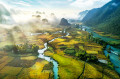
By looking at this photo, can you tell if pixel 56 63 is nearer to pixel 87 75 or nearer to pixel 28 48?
pixel 87 75

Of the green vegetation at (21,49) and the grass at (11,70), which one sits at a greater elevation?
the green vegetation at (21,49)

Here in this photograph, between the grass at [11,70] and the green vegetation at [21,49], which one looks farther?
the green vegetation at [21,49]

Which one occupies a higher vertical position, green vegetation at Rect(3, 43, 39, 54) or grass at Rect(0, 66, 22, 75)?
green vegetation at Rect(3, 43, 39, 54)

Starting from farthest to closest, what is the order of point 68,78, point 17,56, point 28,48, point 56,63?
point 28,48, point 17,56, point 56,63, point 68,78

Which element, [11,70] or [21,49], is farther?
[21,49]

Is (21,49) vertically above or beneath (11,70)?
above

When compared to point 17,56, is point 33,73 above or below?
below

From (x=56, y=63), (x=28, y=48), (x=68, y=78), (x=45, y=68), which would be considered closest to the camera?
(x=68, y=78)

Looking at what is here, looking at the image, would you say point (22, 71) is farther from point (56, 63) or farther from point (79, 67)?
point (79, 67)

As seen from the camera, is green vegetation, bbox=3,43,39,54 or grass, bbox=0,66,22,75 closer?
grass, bbox=0,66,22,75

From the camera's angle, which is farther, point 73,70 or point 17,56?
point 17,56

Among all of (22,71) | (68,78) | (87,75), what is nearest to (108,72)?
(87,75)
